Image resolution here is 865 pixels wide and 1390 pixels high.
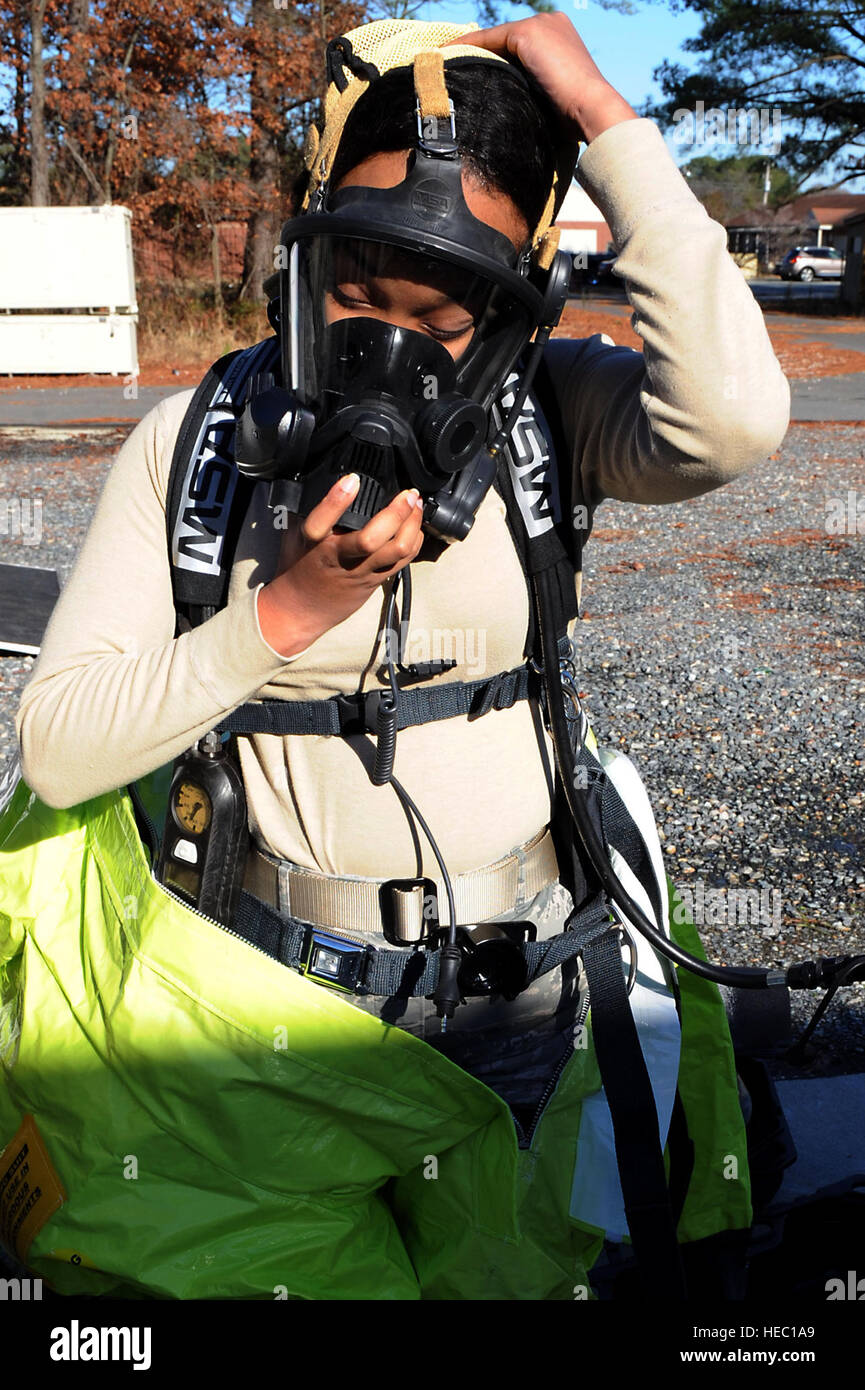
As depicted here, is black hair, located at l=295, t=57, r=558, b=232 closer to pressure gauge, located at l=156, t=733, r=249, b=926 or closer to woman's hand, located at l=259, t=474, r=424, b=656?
woman's hand, located at l=259, t=474, r=424, b=656

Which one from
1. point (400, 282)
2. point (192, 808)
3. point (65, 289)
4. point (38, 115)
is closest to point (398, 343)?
point (400, 282)

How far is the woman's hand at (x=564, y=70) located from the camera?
5.29 feet

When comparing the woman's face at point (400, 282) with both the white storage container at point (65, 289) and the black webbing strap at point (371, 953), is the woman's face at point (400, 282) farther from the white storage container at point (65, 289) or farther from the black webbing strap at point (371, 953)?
the white storage container at point (65, 289)

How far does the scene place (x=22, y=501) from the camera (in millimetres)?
9820

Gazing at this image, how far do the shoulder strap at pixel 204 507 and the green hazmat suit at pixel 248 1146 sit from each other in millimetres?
422

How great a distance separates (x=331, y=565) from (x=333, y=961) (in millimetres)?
601

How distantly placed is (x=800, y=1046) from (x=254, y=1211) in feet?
4.77

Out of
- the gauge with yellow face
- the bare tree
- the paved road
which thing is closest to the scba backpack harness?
the gauge with yellow face

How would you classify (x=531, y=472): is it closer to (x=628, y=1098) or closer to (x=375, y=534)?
(x=375, y=534)

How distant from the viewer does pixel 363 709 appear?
1646 millimetres

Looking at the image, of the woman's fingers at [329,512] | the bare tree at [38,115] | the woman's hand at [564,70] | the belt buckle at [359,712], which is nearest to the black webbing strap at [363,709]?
the belt buckle at [359,712]

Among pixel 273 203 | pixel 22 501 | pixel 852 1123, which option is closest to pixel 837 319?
pixel 273 203

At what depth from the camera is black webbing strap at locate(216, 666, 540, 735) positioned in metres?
1.66

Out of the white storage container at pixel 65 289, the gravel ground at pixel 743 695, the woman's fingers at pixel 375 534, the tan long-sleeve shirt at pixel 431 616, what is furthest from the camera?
the white storage container at pixel 65 289
